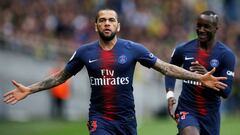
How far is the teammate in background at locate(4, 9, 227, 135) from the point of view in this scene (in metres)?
12.4

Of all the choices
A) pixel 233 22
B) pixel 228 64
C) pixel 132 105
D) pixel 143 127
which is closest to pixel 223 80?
pixel 228 64

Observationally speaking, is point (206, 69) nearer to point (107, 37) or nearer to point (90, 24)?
point (107, 37)

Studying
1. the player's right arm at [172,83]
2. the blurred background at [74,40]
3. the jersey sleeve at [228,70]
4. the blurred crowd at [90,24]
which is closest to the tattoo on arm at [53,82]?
the player's right arm at [172,83]

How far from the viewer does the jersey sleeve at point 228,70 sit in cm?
1316

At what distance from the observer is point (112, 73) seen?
12.4 meters

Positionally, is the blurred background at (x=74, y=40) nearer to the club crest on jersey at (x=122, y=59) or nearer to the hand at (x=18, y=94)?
the hand at (x=18, y=94)

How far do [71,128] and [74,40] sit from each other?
5384mm

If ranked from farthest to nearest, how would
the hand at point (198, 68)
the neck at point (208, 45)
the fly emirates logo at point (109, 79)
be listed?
the neck at point (208, 45)
the hand at point (198, 68)
the fly emirates logo at point (109, 79)

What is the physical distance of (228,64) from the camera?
1328cm

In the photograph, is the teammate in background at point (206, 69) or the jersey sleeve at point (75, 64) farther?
the teammate in background at point (206, 69)

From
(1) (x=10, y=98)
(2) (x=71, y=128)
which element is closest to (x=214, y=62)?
(1) (x=10, y=98)

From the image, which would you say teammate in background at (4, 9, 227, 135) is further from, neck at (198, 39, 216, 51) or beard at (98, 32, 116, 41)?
neck at (198, 39, 216, 51)

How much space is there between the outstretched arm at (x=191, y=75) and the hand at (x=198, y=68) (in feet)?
2.14

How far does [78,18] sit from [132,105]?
1675 cm
